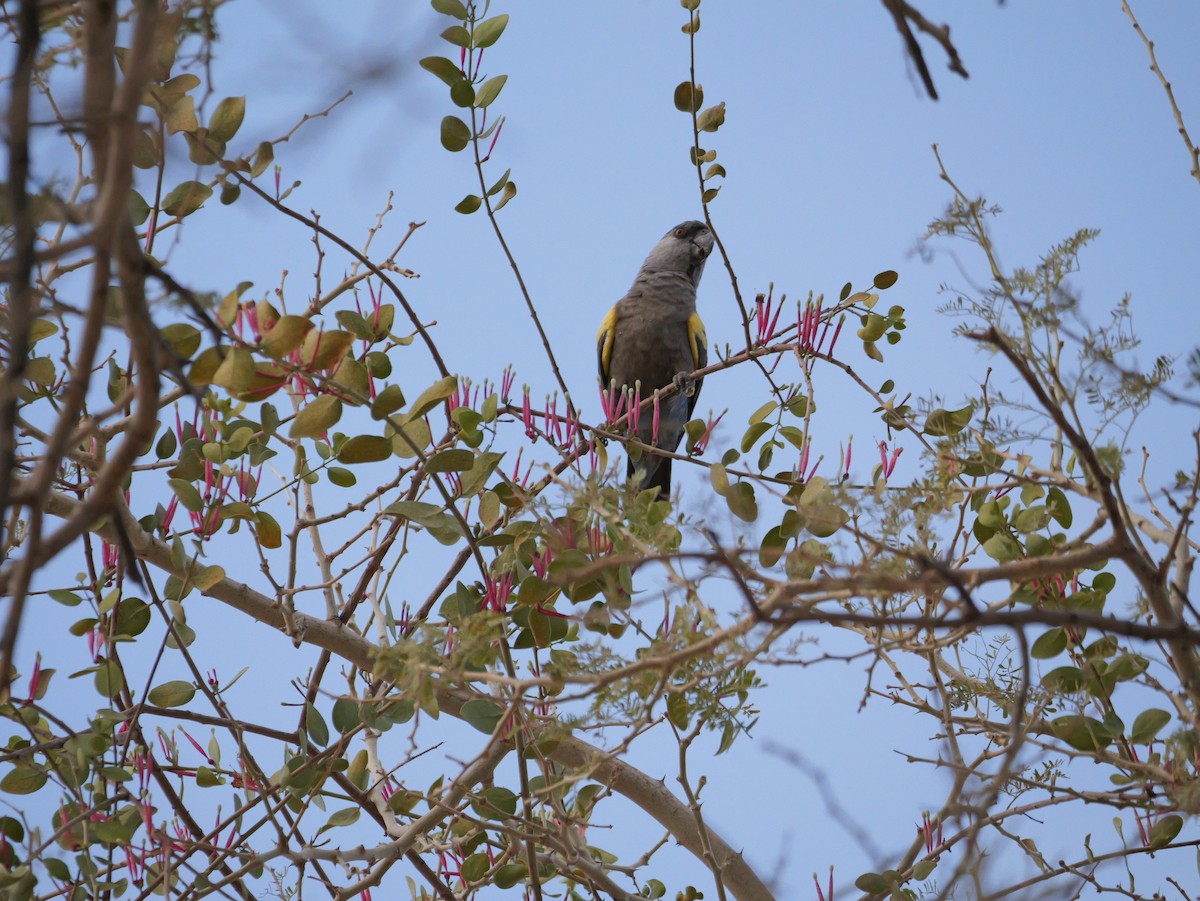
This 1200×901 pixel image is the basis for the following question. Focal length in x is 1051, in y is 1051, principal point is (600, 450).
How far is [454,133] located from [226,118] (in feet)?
1.66

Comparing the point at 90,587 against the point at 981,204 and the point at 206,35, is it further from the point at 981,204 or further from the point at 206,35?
the point at 981,204

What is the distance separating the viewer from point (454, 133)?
1989 millimetres

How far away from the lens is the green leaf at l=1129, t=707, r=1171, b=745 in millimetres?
1389

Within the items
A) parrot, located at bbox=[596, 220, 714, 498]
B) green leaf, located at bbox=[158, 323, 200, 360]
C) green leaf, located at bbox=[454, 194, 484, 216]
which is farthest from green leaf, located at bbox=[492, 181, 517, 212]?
parrot, located at bbox=[596, 220, 714, 498]

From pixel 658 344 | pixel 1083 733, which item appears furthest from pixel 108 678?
pixel 658 344

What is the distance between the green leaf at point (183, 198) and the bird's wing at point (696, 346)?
3023 millimetres

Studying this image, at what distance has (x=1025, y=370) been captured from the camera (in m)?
0.98

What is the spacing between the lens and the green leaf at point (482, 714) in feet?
5.30

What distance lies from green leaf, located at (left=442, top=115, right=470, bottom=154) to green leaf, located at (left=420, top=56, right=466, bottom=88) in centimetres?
8

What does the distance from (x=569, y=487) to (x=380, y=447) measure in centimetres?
32

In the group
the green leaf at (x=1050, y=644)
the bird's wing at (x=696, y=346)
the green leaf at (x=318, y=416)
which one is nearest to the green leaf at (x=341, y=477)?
the green leaf at (x=318, y=416)

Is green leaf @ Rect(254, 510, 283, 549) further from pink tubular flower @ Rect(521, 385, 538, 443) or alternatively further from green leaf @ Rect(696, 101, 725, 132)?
green leaf @ Rect(696, 101, 725, 132)

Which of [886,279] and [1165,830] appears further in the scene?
[886,279]

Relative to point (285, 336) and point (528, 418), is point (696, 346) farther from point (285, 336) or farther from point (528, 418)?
point (285, 336)
